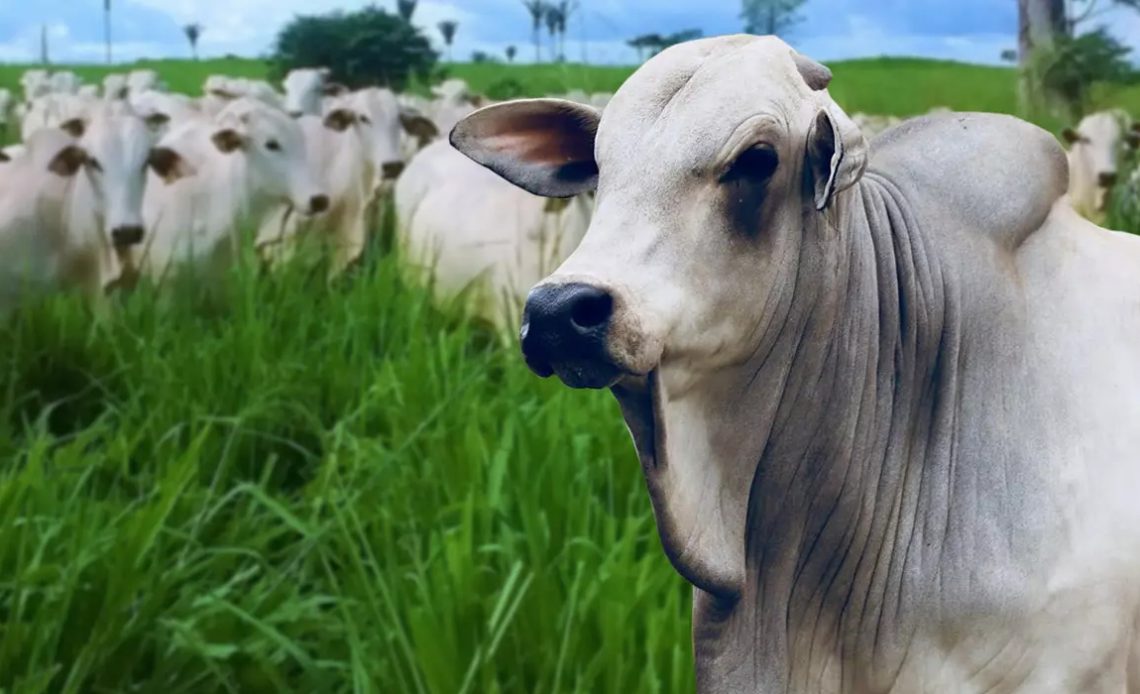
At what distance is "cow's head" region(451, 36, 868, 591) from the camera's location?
0.76 metres

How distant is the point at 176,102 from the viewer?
681 cm

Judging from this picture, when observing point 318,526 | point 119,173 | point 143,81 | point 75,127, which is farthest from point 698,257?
point 143,81

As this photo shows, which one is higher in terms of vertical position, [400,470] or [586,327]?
[586,327]

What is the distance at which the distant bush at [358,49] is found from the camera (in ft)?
24.9

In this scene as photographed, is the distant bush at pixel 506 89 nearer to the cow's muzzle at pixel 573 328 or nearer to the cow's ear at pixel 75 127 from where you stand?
the cow's ear at pixel 75 127

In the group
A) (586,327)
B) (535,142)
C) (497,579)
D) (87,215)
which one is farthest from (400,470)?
(87,215)

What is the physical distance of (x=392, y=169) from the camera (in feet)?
16.1

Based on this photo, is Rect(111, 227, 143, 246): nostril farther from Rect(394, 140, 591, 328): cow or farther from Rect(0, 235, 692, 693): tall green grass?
Rect(0, 235, 692, 693): tall green grass

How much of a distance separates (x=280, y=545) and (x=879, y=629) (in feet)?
4.99

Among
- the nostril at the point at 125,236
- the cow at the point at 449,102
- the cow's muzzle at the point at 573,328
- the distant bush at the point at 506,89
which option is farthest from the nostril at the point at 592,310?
the cow at the point at 449,102

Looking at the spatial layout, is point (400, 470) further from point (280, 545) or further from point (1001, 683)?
point (1001, 683)

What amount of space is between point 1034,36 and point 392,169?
8.56ft

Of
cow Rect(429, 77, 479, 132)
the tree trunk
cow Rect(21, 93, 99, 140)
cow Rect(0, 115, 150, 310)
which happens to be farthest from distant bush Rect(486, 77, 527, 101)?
cow Rect(21, 93, 99, 140)

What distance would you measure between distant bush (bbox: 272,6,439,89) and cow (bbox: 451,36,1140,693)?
A: 650cm
